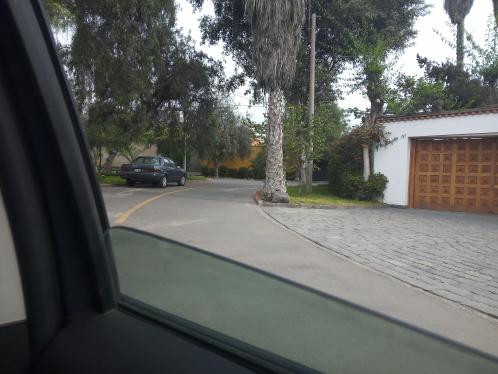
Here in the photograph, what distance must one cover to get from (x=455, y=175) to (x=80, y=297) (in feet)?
54.1

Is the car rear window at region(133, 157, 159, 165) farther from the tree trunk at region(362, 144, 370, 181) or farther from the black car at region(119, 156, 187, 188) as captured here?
the tree trunk at region(362, 144, 370, 181)

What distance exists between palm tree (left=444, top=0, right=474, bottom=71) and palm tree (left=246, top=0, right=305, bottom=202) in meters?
14.2

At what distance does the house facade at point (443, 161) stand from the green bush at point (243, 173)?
26.2 meters

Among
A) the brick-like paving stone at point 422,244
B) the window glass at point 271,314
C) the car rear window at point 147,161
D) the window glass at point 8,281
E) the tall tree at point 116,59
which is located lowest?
the brick-like paving stone at point 422,244

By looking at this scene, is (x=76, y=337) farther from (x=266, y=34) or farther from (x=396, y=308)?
(x=266, y=34)

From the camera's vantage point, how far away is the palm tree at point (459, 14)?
2450 centimetres

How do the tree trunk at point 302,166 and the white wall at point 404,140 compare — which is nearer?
the white wall at point 404,140

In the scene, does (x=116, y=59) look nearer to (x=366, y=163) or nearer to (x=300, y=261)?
(x=366, y=163)

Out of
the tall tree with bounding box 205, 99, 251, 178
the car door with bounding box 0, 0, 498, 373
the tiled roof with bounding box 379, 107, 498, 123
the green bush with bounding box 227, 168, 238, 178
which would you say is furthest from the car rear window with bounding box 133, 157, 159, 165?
the green bush with bounding box 227, 168, 238, 178

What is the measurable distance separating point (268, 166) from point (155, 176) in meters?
7.55

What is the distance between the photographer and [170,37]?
2070cm

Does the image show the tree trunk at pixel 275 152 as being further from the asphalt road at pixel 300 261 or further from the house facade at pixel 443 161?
the house facade at pixel 443 161

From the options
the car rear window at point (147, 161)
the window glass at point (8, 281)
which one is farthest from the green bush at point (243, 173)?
the window glass at point (8, 281)

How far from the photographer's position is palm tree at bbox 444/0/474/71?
2450cm
